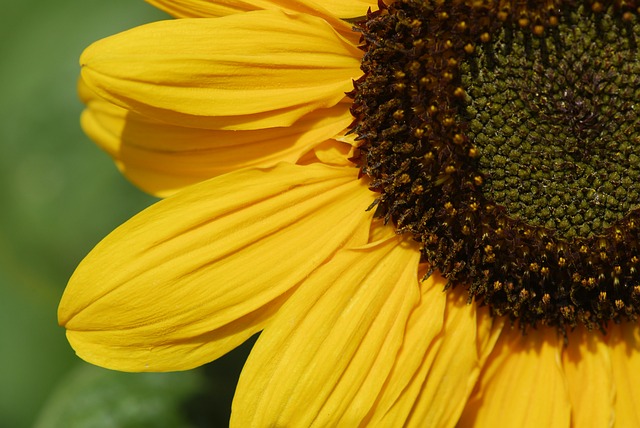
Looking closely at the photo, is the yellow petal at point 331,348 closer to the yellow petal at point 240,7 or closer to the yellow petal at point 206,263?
the yellow petal at point 206,263

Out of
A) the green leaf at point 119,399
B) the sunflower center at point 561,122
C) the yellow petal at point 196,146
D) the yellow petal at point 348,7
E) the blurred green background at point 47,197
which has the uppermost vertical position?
the yellow petal at point 348,7

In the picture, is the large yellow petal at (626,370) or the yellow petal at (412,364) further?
the large yellow petal at (626,370)

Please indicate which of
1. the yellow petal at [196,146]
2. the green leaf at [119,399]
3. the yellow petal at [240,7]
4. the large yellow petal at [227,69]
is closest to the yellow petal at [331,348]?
the yellow petal at [196,146]

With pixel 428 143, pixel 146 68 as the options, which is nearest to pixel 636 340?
pixel 428 143

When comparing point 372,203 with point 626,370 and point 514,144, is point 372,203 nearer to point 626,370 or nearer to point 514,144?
point 514,144

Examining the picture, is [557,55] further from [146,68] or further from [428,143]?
[146,68]

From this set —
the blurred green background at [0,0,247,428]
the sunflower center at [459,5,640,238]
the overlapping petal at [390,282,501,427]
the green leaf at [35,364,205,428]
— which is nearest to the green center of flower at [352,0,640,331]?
the sunflower center at [459,5,640,238]
